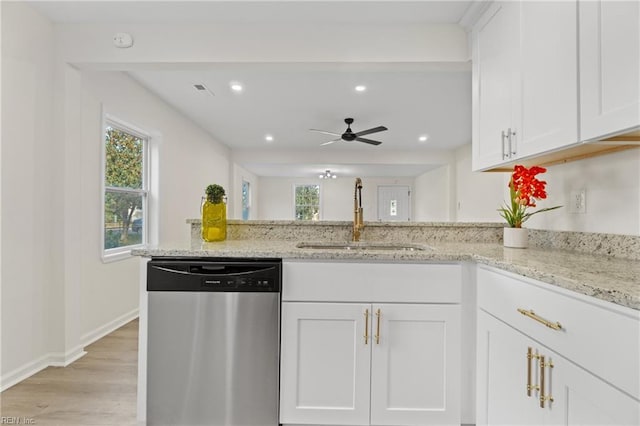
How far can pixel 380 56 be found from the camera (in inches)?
89.3

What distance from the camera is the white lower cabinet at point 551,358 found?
799 mm

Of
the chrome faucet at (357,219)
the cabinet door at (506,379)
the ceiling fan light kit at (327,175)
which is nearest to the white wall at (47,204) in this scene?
the chrome faucet at (357,219)

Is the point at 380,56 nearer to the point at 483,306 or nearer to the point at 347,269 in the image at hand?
the point at 347,269

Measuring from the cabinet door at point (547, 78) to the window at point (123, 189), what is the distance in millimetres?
3239

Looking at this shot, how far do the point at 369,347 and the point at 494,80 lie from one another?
1.49m

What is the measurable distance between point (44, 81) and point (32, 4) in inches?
18.4

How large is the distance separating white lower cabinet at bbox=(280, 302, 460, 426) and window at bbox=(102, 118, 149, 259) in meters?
2.40

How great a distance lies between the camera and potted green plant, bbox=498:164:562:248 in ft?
5.45

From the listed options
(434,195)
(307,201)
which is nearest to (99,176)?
(434,195)

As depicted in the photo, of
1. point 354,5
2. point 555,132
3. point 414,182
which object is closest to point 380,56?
point 354,5

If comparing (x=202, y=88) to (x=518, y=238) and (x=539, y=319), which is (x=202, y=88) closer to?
(x=518, y=238)

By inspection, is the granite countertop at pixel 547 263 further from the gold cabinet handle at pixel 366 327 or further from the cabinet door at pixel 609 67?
the cabinet door at pixel 609 67

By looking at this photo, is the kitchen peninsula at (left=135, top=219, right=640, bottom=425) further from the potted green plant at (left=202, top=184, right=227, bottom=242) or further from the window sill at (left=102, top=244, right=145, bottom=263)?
the window sill at (left=102, top=244, right=145, bottom=263)

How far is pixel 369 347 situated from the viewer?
1.51 m
